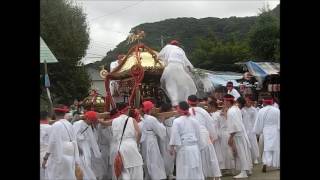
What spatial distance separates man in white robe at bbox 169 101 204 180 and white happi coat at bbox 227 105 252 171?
86.6 inches

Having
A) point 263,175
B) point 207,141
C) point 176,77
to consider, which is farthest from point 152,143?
point 263,175

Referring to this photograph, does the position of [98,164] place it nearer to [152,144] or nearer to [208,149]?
[152,144]

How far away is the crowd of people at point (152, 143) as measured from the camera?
9.28 metres

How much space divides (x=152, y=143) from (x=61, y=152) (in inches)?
94.9

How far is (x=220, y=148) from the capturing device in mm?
12711

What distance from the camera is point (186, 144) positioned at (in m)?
9.72

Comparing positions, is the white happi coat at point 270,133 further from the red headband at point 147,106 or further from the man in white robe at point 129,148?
the man in white robe at point 129,148

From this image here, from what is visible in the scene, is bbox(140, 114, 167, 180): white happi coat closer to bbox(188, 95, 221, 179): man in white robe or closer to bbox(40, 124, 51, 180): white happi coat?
bbox(188, 95, 221, 179): man in white robe

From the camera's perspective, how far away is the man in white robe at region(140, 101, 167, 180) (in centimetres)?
1070

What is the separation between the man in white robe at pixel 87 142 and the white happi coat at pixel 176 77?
2141 millimetres

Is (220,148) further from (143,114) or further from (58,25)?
(58,25)
